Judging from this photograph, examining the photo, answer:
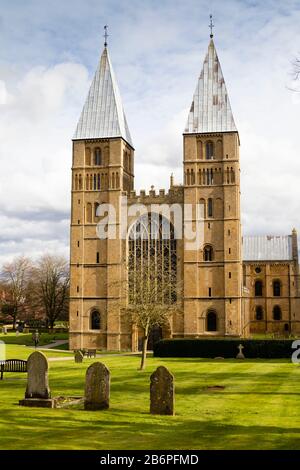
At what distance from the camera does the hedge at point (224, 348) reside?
42.4 m

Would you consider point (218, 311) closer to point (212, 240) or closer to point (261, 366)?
point (212, 240)

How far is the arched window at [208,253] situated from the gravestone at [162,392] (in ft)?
122

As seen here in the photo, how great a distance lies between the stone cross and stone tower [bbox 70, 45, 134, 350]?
34.7m

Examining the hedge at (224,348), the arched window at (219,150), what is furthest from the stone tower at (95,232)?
the hedge at (224,348)

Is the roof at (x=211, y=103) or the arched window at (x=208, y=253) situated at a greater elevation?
the roof at (x=211, y=103)

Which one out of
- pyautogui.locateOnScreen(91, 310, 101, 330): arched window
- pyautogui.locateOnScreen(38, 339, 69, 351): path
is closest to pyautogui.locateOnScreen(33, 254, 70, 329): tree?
pyautogui.locateOnScreen(38, 339, 69, 351): path

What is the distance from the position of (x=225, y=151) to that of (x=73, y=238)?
1568 cm

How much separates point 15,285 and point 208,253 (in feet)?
141

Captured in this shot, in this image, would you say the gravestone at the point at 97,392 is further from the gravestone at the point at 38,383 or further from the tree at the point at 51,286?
the tree at the point at 51,286

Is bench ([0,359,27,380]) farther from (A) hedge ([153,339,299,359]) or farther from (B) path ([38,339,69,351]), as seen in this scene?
(B) path ([38,339,69,351])

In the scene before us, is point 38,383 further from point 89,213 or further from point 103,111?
point 103,111

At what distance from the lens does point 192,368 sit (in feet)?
108

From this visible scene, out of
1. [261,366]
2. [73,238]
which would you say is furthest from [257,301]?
[261,366]

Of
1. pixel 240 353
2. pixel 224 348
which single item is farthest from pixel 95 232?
pixel 240 353
